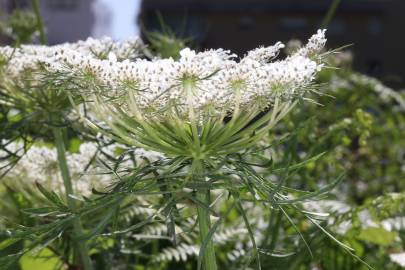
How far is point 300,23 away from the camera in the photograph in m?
27.9

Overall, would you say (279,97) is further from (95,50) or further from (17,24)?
(17,24)

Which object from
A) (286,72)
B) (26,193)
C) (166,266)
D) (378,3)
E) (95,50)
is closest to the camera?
(286,72)

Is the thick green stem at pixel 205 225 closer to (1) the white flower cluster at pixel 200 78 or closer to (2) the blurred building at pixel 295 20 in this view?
(1) the white flower cluster at pixel 200 78

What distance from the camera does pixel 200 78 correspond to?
1.07 meters

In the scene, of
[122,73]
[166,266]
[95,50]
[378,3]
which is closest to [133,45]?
[95,50]

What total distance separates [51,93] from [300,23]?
26.8 metres

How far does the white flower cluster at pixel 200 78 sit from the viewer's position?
1066 mm

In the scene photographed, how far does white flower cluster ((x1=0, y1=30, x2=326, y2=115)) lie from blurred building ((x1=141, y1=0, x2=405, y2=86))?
26186 millimetres

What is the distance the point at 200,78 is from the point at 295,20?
2729cm

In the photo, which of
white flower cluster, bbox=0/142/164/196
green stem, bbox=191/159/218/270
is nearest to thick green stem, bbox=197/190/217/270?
green stem, bbox=191/159/218/270

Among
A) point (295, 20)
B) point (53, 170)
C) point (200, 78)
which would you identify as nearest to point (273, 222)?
point (53, 170)

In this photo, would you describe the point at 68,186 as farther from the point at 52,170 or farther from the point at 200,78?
the point at 200,78

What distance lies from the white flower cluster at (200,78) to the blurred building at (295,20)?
26.2 metres

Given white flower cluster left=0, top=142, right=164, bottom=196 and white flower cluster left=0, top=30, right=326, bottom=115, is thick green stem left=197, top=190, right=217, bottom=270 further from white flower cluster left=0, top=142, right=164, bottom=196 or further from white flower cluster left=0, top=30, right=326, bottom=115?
white flower cluster left=0, top=142, right=164, bottom=196
